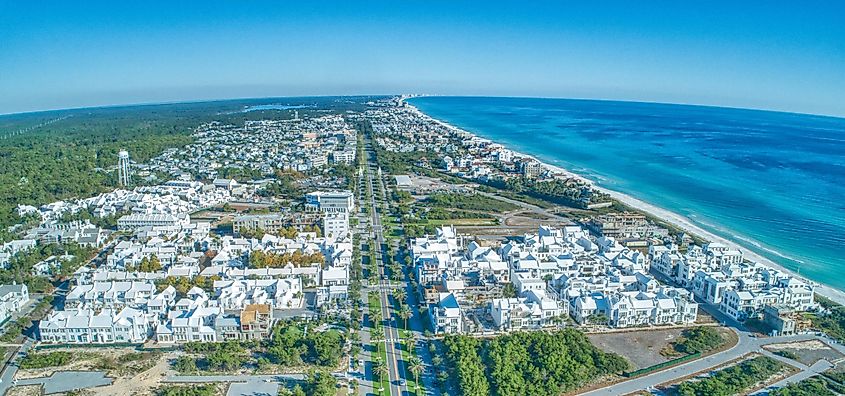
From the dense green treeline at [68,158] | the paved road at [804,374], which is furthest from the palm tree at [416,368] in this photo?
the dense green treeline at [68,158]

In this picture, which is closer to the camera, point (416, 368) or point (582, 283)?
point (416, 368)

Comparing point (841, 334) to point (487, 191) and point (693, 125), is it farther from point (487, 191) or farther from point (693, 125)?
point (693, 125)

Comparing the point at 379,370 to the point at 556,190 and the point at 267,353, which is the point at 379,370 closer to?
the point at 267,353

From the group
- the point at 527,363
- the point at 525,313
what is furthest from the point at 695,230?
the point at 527,363

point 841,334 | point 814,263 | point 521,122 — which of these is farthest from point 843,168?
point 521,122

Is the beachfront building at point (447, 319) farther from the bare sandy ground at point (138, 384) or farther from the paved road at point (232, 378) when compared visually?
the bare sandy ground at point (138, 384)

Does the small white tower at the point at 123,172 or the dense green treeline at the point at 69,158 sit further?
the small white tower at the point at 123,172
